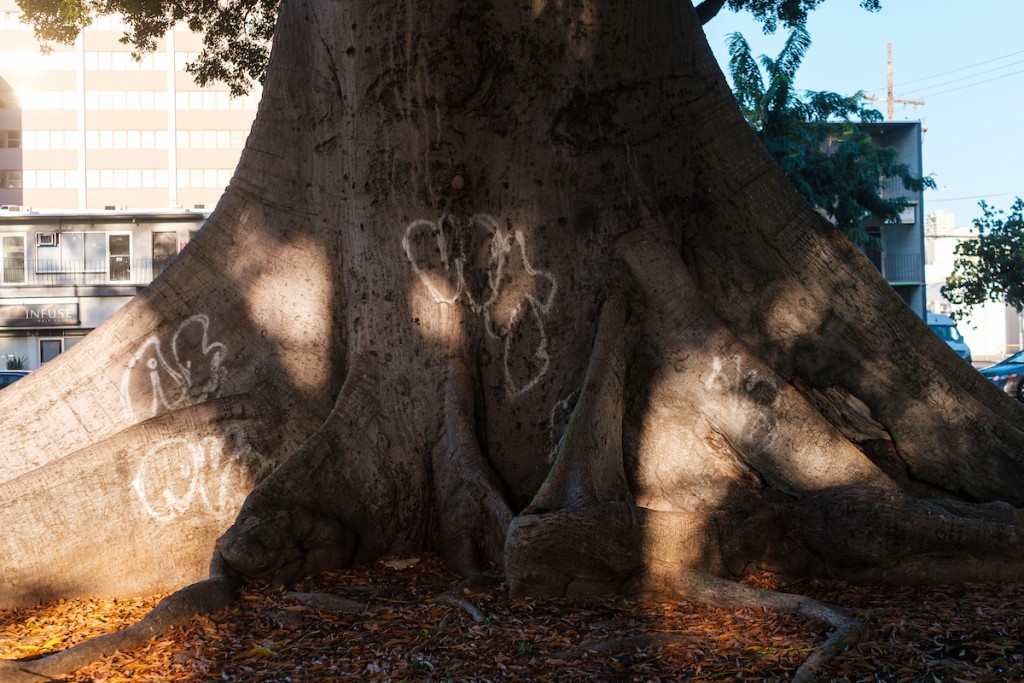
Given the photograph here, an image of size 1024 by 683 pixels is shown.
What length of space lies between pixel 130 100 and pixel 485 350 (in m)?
66.9

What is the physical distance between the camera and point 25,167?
64.8 metres

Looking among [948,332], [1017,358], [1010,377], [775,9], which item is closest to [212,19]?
[775,9]

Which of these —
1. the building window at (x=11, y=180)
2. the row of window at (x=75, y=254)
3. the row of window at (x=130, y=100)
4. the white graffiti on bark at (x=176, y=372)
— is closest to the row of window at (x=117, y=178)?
the building window at (x=11, y=180)

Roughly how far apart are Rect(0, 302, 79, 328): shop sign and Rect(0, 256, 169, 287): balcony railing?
747 mm

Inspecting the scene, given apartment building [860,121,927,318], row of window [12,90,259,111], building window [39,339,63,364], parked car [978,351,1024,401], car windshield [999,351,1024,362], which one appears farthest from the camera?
row of window [12,90,259,111]

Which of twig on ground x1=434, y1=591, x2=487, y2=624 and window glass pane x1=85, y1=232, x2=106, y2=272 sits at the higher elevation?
window glass pane x1=85, y1=232, x2=106, y2=272

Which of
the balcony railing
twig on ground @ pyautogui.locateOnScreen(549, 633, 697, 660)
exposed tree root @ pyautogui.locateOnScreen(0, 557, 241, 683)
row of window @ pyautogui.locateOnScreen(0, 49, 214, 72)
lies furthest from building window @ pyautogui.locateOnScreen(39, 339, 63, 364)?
twig on ground @ pyautogui.locateOnScreen(549, 633, 697, 660)

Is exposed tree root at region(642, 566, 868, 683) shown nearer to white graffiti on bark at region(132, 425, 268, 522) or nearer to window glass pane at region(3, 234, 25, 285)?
white graffiti on bark at region(132, 425, 268, 522)

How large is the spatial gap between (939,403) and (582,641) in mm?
2995

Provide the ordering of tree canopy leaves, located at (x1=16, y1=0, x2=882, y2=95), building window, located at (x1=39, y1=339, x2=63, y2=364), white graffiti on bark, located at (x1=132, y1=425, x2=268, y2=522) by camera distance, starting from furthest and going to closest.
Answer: building window, located at (x1=39, y1=339, x2=63, y2=364) → tree canopy leaves, located at (x1=16, y1=0, x2=882, y2=95) → white graffiti on bark, located at (x1=132, y1=425, x2=268, y2=522)

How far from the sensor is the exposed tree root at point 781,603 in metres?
4.07

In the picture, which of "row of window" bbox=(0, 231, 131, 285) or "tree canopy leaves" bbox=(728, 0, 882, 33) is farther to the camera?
"row of window" bbox=(0, 231, 131, 285)

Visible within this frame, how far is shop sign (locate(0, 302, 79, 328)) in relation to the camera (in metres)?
38.3

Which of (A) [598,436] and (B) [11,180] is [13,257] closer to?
(B) [11,180]
